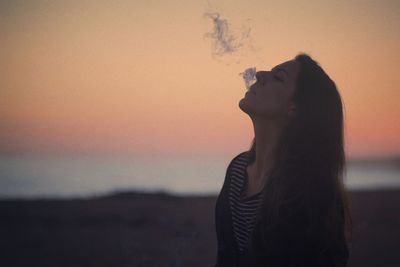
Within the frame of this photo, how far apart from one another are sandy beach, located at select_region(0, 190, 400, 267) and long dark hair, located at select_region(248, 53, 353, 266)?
12.9 feet

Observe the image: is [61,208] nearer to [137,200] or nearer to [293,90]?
[137,200]

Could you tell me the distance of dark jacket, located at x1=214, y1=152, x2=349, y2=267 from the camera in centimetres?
218

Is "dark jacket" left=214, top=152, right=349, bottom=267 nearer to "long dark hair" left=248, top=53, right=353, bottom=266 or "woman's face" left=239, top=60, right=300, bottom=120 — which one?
"long dark hair" left=248, top=53, right=353, bottom=266

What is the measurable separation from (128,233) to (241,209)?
5.85 m

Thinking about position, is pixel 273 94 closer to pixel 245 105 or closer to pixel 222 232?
pixel 245 105

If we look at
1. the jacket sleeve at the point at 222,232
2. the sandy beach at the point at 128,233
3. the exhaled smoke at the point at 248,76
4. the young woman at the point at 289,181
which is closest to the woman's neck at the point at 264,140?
the young woman at the point at 289,181

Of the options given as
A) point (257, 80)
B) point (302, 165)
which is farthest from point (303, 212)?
point (257, 80)

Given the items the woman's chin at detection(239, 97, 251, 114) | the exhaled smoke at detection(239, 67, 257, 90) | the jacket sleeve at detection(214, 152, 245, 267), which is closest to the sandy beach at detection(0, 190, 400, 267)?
the exhaled smoke at detection(239, 67, 257, 90)

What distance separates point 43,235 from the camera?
7.68 metres

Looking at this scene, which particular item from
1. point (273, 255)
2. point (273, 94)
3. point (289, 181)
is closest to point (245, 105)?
point (273, 94)

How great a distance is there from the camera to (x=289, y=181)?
7.57 ft

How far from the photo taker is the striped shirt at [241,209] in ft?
7.80

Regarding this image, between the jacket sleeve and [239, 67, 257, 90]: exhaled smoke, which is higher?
[239, 67, 257, 90]: exhaled smoke

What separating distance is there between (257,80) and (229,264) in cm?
78
